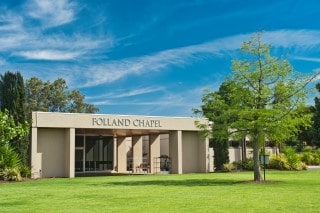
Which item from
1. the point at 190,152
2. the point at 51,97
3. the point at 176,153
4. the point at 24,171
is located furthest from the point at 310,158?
the point at 51,97

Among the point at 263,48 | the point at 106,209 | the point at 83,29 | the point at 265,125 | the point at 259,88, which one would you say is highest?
the point at 83,29

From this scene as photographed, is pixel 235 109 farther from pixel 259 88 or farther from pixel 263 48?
pixel 263 48

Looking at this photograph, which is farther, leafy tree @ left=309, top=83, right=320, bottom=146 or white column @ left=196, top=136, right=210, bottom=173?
leafy tree @ left=309, top=83, right=320, bottom=146

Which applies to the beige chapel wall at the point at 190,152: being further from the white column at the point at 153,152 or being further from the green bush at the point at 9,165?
the green bush at the point at 9,165

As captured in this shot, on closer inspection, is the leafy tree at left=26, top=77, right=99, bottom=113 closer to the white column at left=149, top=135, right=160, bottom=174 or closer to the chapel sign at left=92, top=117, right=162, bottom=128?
the white column at left=149, top=135, right=160, bottom=174

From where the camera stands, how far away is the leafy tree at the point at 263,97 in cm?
2336

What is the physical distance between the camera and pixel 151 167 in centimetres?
4125

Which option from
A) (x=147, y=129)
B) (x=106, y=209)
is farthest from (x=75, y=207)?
(x=147, y=129)

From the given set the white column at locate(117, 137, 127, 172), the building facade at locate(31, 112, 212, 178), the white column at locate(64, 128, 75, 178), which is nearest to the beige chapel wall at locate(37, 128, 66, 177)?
the building facade at locate(31, 112, 212, 178)

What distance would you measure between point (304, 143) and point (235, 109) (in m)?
42.8

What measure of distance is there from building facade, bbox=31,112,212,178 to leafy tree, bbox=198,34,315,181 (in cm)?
772

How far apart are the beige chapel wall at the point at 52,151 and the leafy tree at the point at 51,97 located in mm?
35610

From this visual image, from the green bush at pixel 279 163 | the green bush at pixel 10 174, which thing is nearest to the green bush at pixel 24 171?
the green bush at pixel 10 174

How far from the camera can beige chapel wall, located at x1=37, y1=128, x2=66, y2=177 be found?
3194 cm
